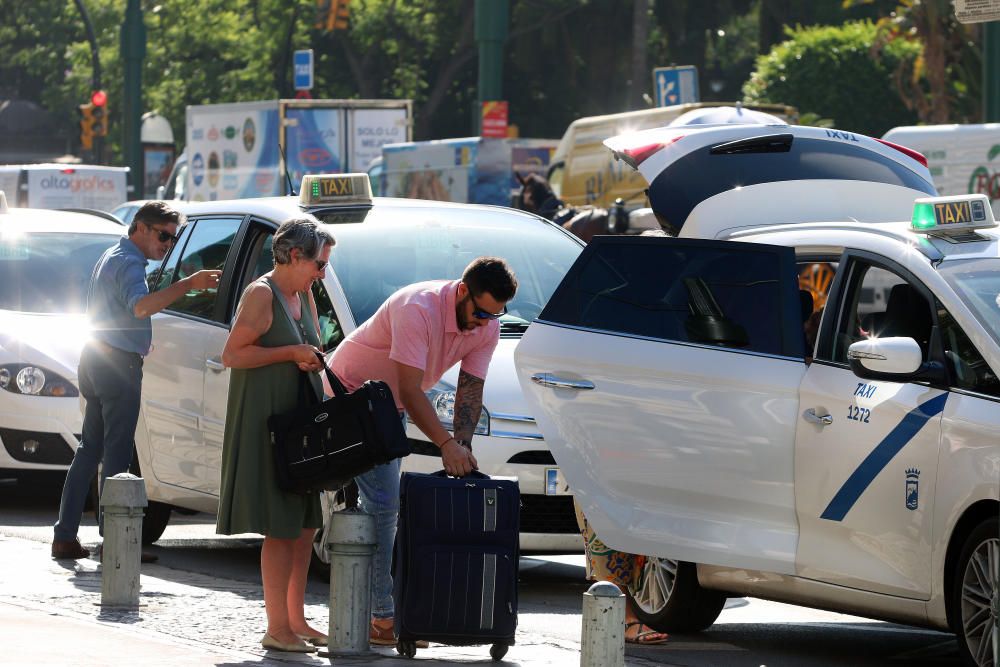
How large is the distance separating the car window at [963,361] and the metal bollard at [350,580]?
6.75 ft

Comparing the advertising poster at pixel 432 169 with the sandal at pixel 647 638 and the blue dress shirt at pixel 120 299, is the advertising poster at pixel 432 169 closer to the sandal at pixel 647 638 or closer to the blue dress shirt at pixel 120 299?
the blue dress shirt at pixel 120 299

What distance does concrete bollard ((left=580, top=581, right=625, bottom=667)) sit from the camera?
19.1ft

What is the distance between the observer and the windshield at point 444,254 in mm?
9078

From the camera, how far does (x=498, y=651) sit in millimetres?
6898

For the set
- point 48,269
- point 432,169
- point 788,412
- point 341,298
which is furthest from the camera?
point 432,169

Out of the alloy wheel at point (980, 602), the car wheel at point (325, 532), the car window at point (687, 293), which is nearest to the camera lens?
the alloy wheel at point (980, 602)

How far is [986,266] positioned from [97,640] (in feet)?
11.0

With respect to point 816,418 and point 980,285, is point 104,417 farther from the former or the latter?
point 980,285

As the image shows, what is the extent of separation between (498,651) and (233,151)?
24489 millimetres

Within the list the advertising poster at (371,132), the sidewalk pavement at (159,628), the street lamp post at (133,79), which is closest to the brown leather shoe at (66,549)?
the sidewalk pavement at (159,628)

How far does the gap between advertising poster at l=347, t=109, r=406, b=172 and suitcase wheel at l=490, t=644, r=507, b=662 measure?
23.8 metres

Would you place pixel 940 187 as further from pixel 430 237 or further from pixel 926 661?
pixel 926 661

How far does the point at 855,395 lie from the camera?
6.88 meters

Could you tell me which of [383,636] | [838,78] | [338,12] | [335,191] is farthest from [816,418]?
[838,78]
